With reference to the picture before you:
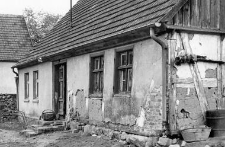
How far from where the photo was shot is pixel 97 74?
12.5 meters

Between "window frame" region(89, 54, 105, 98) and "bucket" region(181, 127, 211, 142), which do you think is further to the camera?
"window frame" region(89, 54, 105, 98)

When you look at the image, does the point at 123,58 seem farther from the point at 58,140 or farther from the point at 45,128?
the point at 45,128

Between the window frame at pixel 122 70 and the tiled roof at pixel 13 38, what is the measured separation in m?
16.2

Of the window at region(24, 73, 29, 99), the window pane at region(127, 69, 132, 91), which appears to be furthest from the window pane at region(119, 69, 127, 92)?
the window at region(24, 73, 29, 99)

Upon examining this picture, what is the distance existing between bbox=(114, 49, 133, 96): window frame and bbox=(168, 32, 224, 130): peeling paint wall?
1.81m

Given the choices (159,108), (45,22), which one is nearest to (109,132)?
(159,108)

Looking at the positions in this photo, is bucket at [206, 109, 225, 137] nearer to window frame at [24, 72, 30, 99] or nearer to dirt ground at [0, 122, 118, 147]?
dirt ground at [0, 122, 118, 147]

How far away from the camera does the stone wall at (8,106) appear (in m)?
21.9

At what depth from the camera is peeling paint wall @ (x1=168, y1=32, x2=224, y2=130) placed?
894cm

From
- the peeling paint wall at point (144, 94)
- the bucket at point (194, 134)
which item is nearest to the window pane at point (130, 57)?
the peeling paint wall at point (144, 94)

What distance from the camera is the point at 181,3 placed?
29.2 ft

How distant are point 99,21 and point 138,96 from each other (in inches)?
162

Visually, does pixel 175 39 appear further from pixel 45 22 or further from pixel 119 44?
pixel 45 22

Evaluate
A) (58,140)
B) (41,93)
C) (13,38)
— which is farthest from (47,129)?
(13,38)
